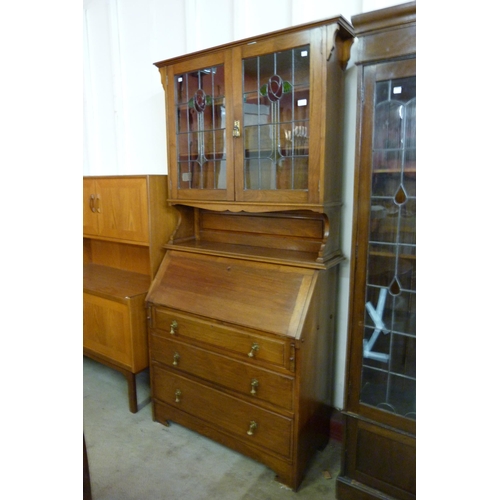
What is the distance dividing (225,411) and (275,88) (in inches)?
64.7

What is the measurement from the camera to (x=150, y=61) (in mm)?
2662

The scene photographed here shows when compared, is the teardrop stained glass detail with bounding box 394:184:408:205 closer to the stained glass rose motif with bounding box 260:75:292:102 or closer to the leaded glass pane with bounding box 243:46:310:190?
the leaded glass pane with bounding box 243:46:310:190

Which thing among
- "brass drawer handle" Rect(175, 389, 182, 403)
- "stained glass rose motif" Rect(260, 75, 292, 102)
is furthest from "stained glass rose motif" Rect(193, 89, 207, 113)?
"brass drawer handle" Rect(175, 389, 182, 403)

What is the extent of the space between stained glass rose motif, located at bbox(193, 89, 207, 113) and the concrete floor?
1.88 meters

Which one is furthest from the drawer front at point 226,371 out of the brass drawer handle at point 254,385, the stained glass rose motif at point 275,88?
the stained glass rose motif at point 275,88

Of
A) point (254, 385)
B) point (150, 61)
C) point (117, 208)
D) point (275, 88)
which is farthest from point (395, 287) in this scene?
point (150, 61)

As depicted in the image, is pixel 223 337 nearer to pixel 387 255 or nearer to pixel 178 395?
pixel 178 395

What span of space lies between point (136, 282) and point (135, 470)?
44.7 inches

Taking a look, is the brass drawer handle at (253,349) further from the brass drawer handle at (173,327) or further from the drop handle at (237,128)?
the drop handle at (237,128)

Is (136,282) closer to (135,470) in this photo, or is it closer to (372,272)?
(135,470)

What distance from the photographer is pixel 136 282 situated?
2.60 meters

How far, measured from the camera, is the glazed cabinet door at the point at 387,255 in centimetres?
146
